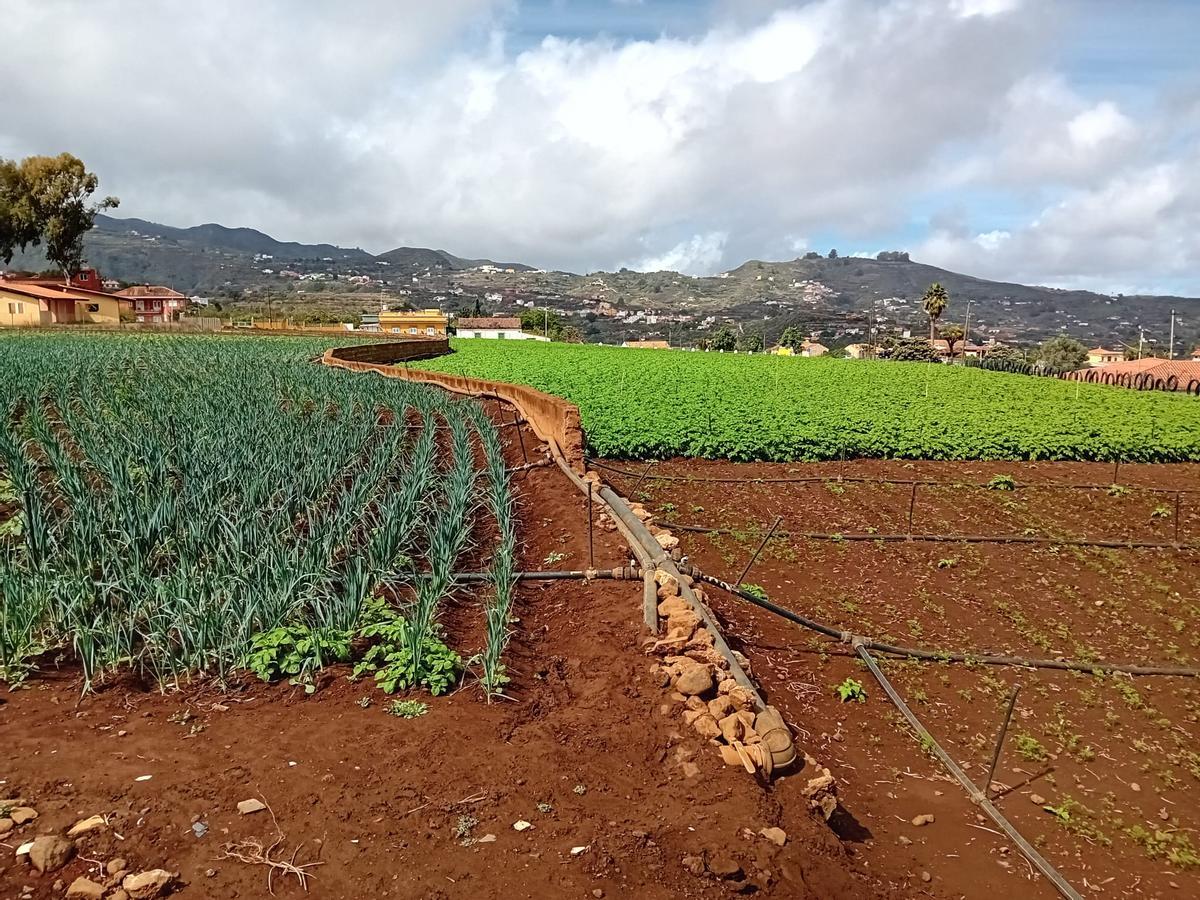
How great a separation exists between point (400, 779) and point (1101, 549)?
863cm

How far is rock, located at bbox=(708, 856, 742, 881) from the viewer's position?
263 centimetres

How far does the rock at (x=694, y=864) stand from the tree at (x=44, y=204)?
196ft

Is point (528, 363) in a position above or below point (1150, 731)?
above

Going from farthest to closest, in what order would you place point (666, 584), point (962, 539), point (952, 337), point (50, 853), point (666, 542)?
point (952, 337) < point (962, 539) < point (666, 542) < point (666, 584) < point (50, 853)

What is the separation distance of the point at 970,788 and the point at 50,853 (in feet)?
13.1

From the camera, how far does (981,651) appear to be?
20.2 feet

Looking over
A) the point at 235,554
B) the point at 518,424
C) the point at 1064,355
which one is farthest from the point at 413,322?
the point at 235,554

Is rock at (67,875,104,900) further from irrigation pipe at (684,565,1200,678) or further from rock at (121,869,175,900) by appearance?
irrigation pipe at (684,565,1200,678)

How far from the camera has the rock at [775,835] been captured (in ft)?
9.40

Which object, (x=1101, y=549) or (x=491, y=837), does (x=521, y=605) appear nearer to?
(x=491, y=837)

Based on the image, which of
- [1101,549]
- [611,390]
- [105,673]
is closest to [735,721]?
[105,673]

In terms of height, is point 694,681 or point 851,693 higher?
point 694,681

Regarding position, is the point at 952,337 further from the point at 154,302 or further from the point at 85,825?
the point at 154,302

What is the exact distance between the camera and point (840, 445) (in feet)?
41.7
